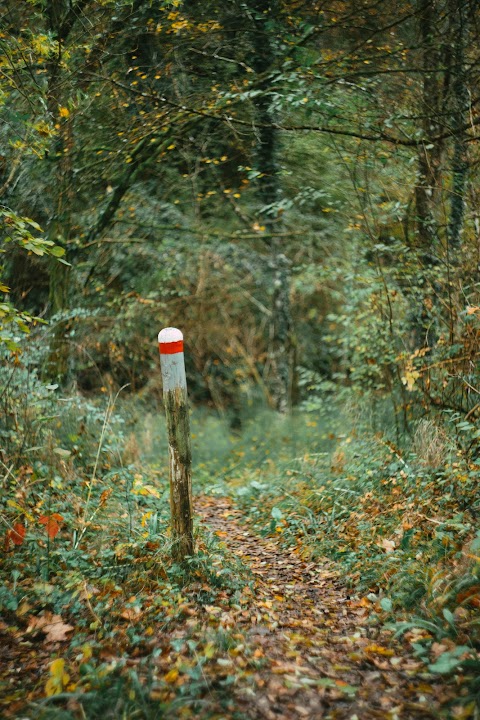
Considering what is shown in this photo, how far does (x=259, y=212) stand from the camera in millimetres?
6438

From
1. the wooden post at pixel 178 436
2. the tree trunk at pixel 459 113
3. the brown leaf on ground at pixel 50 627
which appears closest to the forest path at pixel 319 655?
the wooden post at pixel 178 436

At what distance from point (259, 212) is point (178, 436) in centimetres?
360

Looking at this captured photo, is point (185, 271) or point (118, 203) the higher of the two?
point (118, 203)

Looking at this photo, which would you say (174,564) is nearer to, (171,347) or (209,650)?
(209,650)

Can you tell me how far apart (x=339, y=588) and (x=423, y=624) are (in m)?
0.98

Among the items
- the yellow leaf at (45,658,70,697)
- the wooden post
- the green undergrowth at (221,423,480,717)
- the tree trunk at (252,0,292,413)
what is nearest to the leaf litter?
the yellow leaf at (45,658,70,697)

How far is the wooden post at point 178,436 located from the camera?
145 inches

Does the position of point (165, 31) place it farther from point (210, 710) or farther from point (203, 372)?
point (203, 372)

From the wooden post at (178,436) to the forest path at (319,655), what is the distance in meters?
0.68

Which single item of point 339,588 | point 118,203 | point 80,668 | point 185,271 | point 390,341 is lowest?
point 339,588

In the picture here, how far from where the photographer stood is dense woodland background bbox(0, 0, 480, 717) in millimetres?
4035

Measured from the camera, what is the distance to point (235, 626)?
3.40 m

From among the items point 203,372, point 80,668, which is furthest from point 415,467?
point 203,372

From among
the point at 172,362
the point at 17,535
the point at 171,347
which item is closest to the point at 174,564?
the point at 17,535
